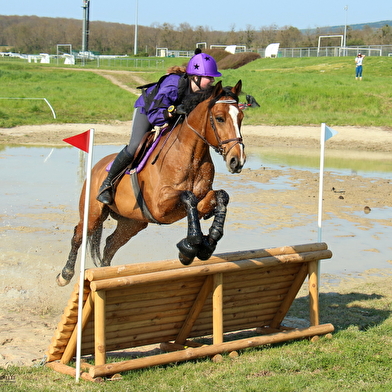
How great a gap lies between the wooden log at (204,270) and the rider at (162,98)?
154cm

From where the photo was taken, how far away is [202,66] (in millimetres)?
5375

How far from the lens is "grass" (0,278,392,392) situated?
4277 mm

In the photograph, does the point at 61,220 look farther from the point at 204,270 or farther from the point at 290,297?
the point at 204,270

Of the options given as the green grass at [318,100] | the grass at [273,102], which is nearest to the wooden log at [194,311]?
the grass at [273,102]

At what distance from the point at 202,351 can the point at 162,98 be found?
2.29 m

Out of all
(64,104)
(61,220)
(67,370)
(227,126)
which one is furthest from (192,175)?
(64,104)

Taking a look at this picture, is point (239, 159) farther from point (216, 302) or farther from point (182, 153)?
point (216, 302)

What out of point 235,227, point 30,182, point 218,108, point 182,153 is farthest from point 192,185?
point 30,182

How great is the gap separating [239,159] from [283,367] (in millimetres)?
1614

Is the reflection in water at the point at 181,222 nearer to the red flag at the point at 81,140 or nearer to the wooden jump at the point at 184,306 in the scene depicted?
the wooden jump at the point at 184,306

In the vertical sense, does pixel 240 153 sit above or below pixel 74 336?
above

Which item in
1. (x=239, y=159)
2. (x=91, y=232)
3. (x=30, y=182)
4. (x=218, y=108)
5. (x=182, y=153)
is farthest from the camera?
(x=30, y=182)

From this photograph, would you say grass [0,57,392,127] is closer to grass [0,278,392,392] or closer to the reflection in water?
the reflection in water

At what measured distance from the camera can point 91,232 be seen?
685cm
